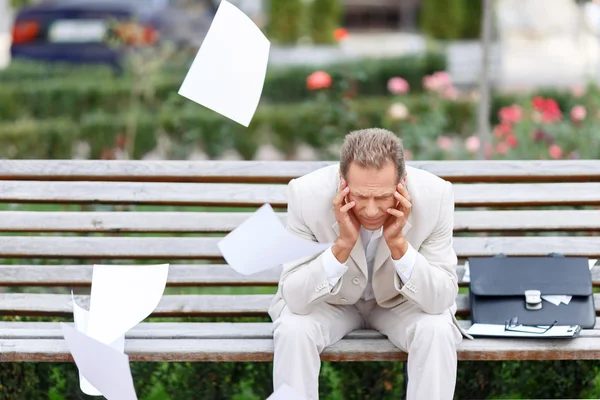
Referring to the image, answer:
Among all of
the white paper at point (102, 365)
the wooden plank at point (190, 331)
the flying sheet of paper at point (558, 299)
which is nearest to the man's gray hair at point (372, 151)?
the wooden plank at point (190, 331)

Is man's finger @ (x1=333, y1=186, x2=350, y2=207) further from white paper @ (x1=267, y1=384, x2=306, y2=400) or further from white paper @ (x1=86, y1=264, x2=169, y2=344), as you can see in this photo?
white paper @ (x1=86, y1=264, x2=169, y2=344)

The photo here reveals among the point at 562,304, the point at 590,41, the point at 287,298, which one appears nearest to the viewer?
the point at 287,298

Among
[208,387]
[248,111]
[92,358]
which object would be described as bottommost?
[208,387]

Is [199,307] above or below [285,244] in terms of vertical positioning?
below

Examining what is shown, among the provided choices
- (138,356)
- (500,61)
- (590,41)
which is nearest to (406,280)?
(138,356)

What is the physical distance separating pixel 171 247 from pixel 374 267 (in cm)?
94

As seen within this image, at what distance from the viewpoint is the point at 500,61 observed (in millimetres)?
14172

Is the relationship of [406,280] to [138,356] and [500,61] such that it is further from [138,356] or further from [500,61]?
[500,61]

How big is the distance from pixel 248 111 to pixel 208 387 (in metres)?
1.26

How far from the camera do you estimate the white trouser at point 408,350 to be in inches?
128

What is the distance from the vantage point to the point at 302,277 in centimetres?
335

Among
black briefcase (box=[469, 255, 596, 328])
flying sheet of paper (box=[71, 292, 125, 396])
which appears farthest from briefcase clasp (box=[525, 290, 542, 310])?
flying sheet of paper (box=[71, 292, 125, 396])

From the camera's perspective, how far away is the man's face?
3.21 meters

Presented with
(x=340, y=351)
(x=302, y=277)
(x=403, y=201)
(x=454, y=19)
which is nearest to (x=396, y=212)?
(x=403, y=201)
